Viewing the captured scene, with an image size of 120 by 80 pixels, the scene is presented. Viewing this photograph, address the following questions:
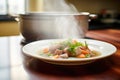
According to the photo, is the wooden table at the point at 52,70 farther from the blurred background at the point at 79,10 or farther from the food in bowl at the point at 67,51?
the blurred background at the point at 79,10

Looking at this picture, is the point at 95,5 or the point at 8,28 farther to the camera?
the point at 95,5

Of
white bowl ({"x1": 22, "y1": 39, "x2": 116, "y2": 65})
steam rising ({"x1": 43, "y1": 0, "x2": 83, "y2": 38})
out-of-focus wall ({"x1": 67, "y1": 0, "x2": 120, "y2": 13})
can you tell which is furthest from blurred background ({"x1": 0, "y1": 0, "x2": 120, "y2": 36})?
white bowl ({"x1": 22, "y1": 39, "x2": 116, "y2": 65})

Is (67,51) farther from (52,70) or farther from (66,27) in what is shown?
(66,27)

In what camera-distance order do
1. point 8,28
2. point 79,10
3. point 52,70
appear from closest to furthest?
1. point 52,70
2. point 8,28
3. point 79,10

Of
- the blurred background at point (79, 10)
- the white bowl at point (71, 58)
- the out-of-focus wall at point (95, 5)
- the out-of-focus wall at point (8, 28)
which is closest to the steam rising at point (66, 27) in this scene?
the white bowl at point (71, 58)

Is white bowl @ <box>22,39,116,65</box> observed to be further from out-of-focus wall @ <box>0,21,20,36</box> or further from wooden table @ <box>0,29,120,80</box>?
out-of-focus wall @ <box>0,21,20,36</box>

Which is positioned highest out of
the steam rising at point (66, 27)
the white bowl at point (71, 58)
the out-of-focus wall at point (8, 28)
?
the steam rising at point (66, 27)

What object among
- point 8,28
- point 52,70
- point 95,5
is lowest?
point 8,28

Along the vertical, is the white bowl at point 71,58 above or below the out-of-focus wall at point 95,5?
below

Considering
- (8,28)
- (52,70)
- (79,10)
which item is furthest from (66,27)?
(79,10)

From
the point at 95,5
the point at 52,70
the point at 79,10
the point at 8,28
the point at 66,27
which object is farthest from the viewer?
the point at 95,5
